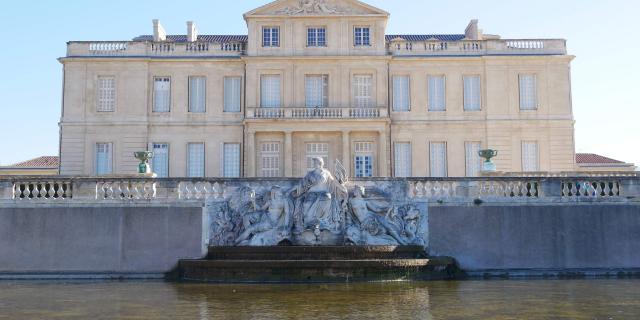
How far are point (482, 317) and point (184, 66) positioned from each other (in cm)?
2949

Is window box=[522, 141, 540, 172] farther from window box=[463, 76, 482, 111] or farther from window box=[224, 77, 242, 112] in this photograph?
window box=[224, 77, 242, 112]

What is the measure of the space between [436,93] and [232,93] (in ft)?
35.3

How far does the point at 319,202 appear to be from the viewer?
60.3ft

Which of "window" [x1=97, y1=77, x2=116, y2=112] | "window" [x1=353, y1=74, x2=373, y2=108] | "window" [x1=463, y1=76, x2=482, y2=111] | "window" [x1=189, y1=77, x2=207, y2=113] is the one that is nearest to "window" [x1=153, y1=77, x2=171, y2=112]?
"window" [x1=189, y1=77, x2=207, y2=113]

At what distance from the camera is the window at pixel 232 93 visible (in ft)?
124

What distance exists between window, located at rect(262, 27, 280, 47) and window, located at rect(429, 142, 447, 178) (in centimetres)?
980

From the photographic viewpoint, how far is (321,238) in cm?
1828

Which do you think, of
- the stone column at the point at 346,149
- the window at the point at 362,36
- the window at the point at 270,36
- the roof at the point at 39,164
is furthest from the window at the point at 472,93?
the roof at the point at 39,164

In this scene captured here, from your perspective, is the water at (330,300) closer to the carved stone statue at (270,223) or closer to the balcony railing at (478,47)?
the carved stone statue at (270,223)

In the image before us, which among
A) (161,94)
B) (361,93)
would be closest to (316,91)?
(361,93)

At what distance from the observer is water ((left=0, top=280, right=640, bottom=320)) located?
36.1 feet

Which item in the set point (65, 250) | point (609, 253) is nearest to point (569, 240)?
point (609, 253)

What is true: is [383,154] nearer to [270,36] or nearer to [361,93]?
[361,93]

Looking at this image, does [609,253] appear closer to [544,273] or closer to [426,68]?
[544,273]
